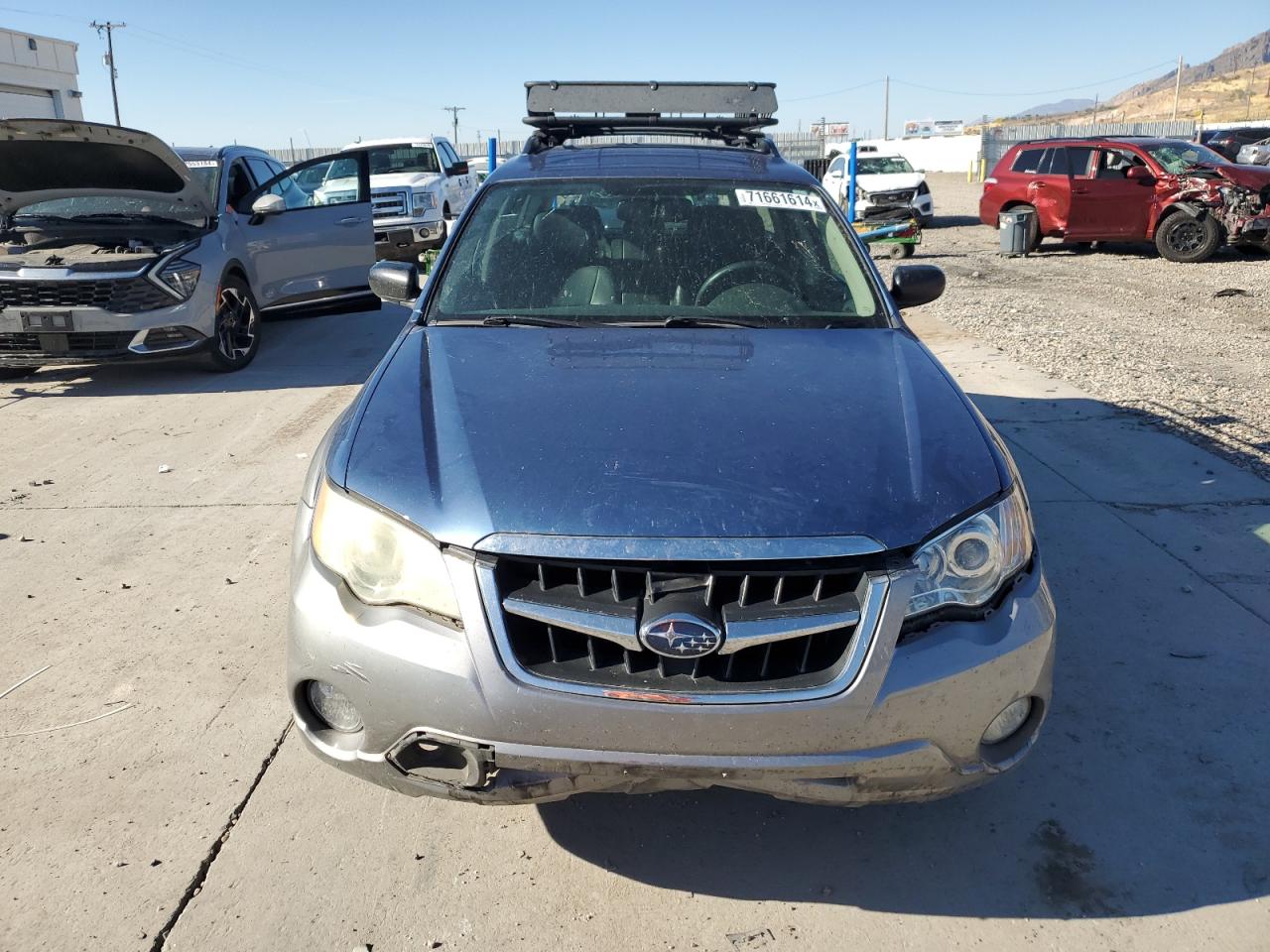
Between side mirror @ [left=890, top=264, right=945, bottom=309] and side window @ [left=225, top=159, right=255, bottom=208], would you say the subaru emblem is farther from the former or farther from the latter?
side window @ [left=225, top=159, right=255, bottom=208]

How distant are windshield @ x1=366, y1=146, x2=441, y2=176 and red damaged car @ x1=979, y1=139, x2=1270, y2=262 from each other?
31.3 feet

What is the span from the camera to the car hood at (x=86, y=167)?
7.18 m

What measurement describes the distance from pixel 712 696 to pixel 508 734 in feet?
1.42

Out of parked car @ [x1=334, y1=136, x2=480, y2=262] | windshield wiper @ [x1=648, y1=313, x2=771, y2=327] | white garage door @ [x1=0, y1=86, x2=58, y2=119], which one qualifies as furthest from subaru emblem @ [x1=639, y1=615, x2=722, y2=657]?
white garage door @ [x1=0, y1=86, x2=58, y2=119]

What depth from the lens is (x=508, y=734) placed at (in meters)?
2.07

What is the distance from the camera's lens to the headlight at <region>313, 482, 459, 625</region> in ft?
7.01

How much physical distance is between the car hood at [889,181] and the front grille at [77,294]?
16.1 m

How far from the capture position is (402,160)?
15594 mm

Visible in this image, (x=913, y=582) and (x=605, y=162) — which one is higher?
(x=605, y=162)

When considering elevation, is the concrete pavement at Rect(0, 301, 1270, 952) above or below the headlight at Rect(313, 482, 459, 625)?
below

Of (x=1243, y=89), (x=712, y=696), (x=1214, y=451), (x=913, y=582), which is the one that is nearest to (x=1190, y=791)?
(x=913, y=582)

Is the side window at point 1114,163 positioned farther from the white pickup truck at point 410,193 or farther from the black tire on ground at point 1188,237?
the white pickup truck at point 410,193

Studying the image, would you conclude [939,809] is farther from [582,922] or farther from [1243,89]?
[1243,89]

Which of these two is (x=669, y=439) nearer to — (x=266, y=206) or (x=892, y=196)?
(x=266, y=206)
